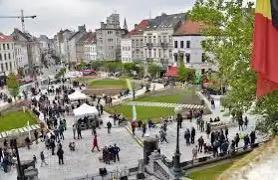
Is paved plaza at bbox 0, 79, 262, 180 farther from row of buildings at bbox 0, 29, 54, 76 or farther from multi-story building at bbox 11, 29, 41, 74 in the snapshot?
multi-story building at bbox 11, 29, 41, 74

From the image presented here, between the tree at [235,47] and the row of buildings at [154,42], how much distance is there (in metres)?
32.0

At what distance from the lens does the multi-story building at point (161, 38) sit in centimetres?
8456

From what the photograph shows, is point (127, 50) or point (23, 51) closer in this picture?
point (127, 50)

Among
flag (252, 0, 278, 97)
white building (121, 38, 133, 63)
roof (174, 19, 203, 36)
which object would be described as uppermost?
roof (174, 19, 203, 36)

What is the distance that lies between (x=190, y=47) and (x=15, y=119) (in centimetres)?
3873

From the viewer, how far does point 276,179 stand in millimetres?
3674

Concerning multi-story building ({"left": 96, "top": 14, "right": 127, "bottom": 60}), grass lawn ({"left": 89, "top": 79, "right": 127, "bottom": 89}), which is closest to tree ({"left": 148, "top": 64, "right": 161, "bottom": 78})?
grass lawn ({"left": 89, "top": 79, "right": 127, "bottom": 89})

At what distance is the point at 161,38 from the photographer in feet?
287

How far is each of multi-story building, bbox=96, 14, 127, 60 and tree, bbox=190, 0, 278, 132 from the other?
101 meters

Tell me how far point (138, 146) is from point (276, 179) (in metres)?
29.5

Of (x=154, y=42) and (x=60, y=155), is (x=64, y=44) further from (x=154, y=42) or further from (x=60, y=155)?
(x=60, y=155)

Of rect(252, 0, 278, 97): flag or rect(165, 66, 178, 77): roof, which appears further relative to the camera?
rect(165, 66, 178, 77): roof

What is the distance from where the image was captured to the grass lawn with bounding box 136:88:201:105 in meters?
52.3

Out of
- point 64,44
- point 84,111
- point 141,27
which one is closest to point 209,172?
point 84,111
